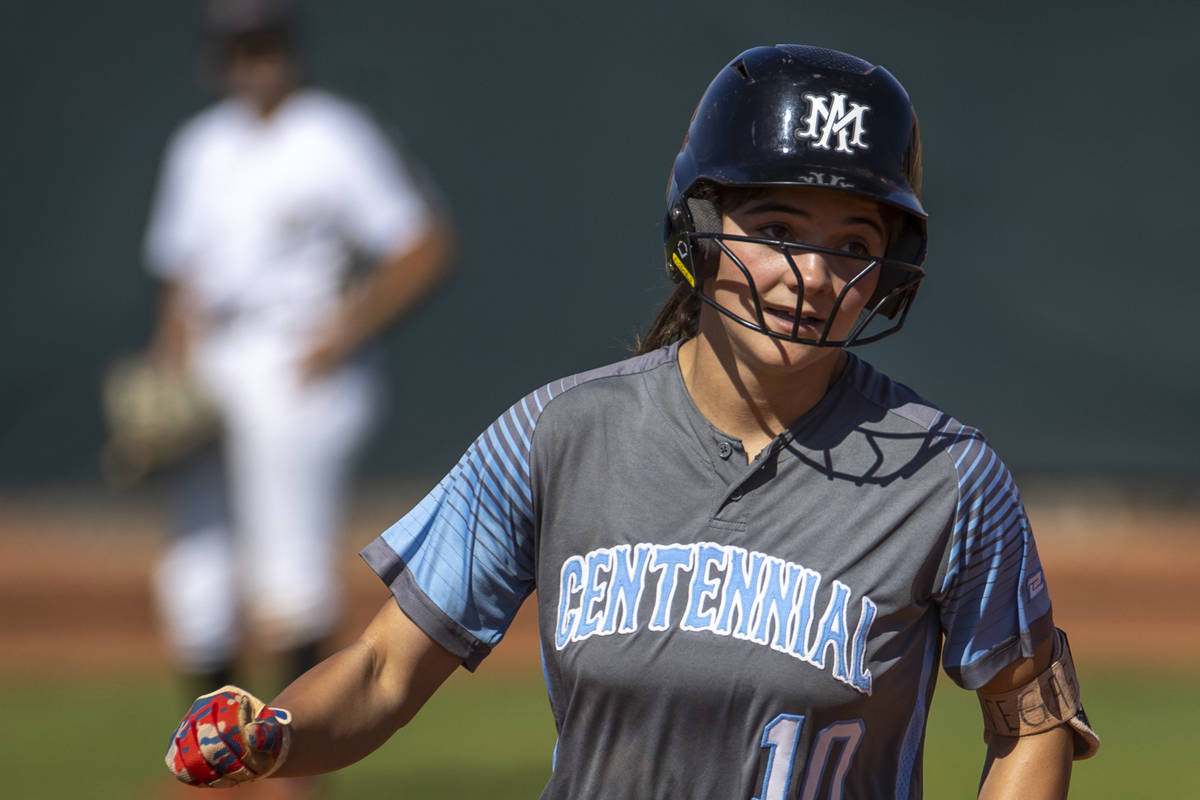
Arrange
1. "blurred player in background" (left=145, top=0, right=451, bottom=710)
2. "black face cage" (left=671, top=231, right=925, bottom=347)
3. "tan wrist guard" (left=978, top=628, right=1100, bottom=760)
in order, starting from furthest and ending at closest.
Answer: "blurred player in background" (left=145, top=0, right=451, bottom=710), "tan wrist guard" (left=978, top=628, right=1100, bottom=760), "black face cage" (left=671, top=231, right=925, bottom=347)

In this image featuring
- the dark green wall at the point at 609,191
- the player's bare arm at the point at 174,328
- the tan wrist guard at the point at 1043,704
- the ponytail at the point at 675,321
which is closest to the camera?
the tan wrist guard at the point at 1043,704

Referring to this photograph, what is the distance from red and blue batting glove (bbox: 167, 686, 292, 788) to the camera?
2.19m

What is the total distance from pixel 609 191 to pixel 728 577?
674cm

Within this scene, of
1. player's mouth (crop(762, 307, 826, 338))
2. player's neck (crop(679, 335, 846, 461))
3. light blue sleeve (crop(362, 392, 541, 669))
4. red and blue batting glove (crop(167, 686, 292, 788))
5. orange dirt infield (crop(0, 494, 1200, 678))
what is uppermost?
orange dirt infield (crop(0, 494, 1200, 678))

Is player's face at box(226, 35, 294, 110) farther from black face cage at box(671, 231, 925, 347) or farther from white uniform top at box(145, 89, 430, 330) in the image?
black face cage at box(671, 231, 925, 347)

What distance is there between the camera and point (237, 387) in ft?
17.5

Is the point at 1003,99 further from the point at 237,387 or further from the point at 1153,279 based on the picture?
the point at 237,387

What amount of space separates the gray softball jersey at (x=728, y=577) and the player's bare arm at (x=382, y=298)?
2885 millimetres

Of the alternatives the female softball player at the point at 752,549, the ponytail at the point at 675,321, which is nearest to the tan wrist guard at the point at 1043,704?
the female softball player at the point at 752,549

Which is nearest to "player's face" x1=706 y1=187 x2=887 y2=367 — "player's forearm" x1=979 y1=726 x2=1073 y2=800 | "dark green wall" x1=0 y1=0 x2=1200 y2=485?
"player's forearm" x1=979 y1=726 x2=1073 y2=800

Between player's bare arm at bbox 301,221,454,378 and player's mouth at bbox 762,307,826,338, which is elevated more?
player's bare arm at bbox 301,221,454,378

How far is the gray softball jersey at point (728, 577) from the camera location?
2271 mm

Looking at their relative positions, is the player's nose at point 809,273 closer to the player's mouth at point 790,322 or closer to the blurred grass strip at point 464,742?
the player's mouth at point 790,322

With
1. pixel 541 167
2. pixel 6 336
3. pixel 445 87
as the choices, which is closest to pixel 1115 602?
pixel 541 167
